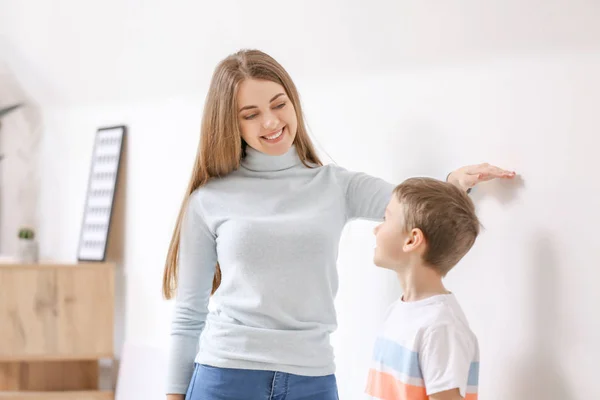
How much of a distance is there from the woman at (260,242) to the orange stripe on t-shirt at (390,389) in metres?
0.12

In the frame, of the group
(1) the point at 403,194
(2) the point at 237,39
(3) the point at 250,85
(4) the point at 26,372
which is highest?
(2) the point at 237,39

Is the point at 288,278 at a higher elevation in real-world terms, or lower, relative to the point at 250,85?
lower

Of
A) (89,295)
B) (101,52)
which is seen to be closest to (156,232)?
(89,295)

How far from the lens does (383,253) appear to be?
154 cm

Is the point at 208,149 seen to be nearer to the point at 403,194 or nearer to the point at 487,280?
the point at 403,194

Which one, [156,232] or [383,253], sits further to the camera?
[156,232]

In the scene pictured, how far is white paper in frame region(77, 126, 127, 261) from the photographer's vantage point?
314 centimetres

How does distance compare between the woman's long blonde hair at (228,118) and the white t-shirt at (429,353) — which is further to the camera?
the woman's long blonde hair at (228,118)

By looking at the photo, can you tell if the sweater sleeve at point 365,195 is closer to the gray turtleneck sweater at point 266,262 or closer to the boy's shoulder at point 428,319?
the gray turtleneck sweater at point 266,262

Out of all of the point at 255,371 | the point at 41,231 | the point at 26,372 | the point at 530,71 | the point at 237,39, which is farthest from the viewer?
the point at 41,231

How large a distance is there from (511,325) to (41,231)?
8.13 ft

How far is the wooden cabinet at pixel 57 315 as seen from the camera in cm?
310

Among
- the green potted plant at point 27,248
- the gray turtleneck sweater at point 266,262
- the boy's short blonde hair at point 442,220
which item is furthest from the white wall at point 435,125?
the green potted plant at point 27,248

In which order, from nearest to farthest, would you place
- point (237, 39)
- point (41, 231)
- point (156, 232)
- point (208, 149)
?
point (208, 149) → point (237, 39) → point (156, 232) → point (41, 231)
